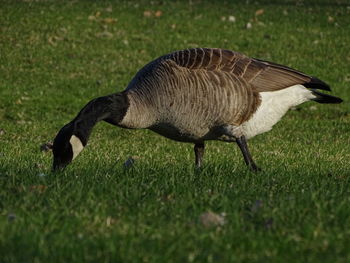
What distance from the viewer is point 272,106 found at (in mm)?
8672

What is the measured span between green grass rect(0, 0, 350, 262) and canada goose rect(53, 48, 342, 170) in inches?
18.7

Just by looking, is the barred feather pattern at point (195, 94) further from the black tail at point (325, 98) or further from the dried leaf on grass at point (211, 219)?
the dried leaf on grass at point (211, 219)

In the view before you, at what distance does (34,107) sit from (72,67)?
3.13 meters

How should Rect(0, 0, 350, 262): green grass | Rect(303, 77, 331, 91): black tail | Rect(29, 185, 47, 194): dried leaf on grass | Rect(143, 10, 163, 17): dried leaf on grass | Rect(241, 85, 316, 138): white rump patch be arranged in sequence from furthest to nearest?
Rect(143, 10, 163, 17): dried leaf on grass
Rect(303, 77, 331, 91): black tail
Rect(241, 85, 316, 138): white rump patch
Rect(29, 185, 47, 194): dried leaf on grass
Rect(0, 0, 350, 262): green grass

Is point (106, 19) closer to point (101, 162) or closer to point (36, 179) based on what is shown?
point (101, 162)

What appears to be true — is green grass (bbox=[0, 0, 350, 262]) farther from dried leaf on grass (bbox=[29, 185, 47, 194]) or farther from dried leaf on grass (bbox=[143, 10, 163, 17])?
dried leaf on grass (bbox=[143, 10, 163, 17])

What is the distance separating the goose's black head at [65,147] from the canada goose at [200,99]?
14.4 inches

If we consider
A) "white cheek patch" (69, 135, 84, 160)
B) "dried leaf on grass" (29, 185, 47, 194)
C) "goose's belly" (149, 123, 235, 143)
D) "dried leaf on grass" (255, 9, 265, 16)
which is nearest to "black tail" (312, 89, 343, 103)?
"goose's belly" (149, 123, 235, 143)

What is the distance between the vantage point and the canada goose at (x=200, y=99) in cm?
804

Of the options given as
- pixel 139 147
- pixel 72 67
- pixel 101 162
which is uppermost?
pixel 101 162

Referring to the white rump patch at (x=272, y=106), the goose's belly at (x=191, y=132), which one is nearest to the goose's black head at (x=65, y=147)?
the goose's belly at (x=191, y=132)

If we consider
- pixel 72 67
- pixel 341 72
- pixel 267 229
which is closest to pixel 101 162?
pixel 267 229

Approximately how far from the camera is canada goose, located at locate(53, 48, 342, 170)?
8.04 metres

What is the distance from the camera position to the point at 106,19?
862 inches
